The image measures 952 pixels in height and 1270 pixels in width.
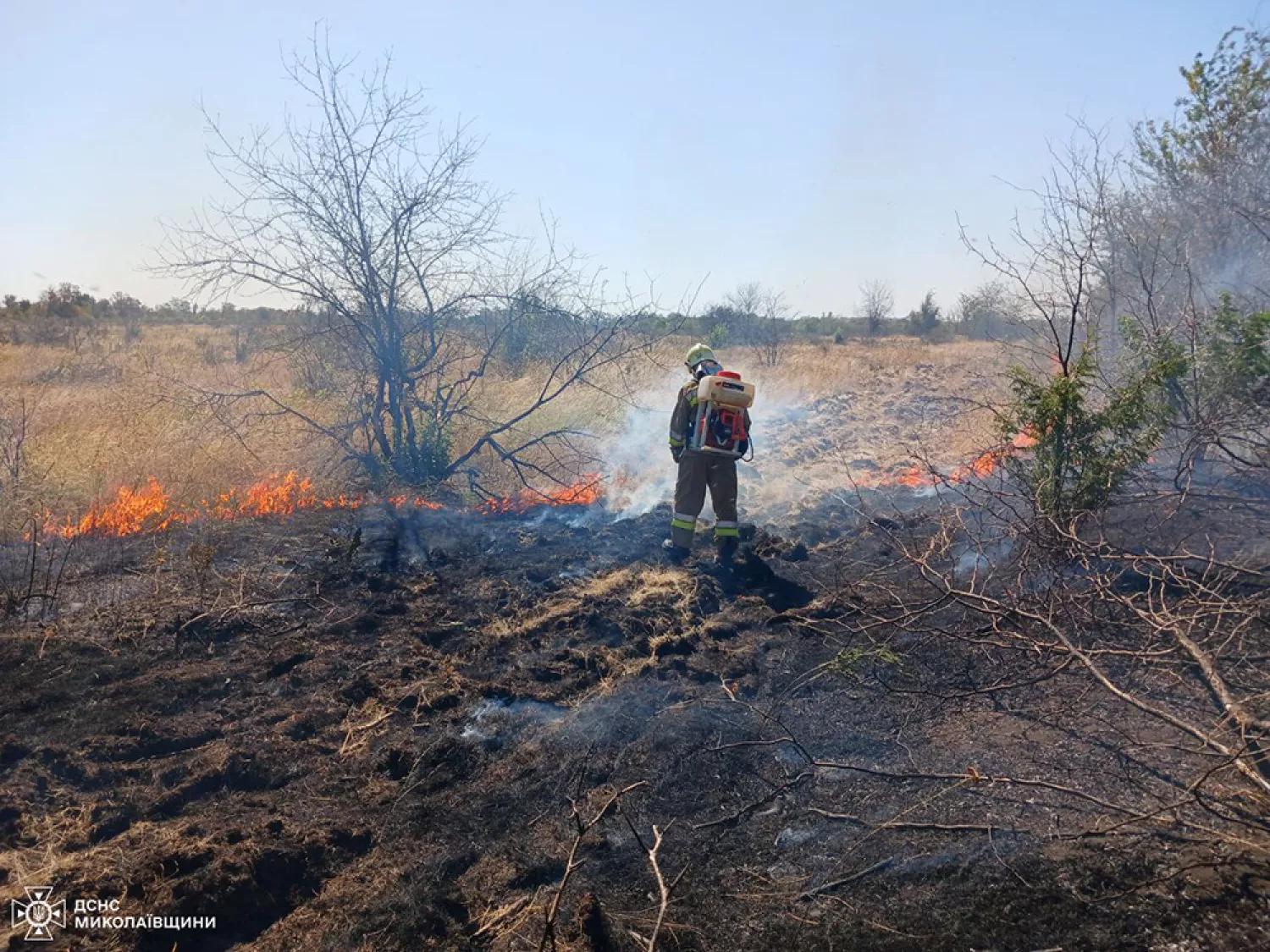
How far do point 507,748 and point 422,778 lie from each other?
47 centimetres

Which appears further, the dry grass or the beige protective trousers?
the dry grass

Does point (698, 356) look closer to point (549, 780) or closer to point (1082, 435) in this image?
point (1082, 435)

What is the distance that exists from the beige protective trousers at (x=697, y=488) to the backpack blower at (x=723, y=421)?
0.11m

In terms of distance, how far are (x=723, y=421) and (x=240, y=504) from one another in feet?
16.9

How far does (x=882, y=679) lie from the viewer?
186 inches

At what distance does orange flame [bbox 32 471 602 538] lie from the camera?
7.71 meters

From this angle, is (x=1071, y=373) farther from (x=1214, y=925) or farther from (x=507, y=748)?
(x=507, y=748)

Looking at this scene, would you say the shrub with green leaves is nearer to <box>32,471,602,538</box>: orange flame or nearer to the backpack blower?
the backpack blower

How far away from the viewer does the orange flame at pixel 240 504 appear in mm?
7711

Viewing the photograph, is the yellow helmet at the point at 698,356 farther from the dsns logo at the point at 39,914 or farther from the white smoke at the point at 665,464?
the dsns logo at the point at 39,914

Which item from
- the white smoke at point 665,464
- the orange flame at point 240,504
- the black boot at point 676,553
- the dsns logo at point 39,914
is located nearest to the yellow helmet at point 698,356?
the black boot at point 676,553

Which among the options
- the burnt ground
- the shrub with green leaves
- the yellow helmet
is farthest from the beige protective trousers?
the shrub with green leaves

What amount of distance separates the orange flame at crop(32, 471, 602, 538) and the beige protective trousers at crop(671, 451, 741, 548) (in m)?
2.61

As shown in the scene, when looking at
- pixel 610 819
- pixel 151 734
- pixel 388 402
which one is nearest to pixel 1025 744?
pixel 610 819
